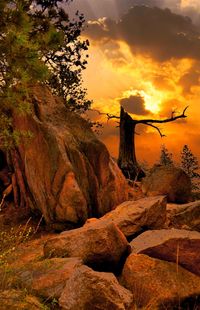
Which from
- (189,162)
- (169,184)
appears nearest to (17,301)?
(169,184)

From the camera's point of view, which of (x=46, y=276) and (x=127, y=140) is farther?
(x=127, y=140)

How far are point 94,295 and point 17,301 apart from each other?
3.17 feet

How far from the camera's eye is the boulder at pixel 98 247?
7.73 m

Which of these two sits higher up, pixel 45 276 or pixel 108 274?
pixel 108 274

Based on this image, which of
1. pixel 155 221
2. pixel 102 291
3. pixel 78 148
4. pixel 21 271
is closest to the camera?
pixel 102 291

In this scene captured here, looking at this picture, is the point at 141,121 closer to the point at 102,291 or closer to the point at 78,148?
the point at 78,148

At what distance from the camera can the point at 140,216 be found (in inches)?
383

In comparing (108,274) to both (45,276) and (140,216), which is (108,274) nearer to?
(45,276)

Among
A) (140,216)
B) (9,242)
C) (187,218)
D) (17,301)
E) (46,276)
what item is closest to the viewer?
(17,301)

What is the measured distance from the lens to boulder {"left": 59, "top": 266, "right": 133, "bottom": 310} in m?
5.51

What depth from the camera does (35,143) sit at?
12586mm

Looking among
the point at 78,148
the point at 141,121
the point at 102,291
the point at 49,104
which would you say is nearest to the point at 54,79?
the point at 141,121

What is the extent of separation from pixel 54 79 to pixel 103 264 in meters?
12.8

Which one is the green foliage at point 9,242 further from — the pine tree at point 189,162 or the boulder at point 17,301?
the pine tree at point 189,162
